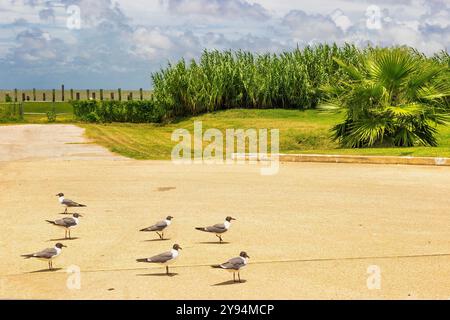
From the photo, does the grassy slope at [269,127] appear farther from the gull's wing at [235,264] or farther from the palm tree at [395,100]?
the gull's wing at [235,264]

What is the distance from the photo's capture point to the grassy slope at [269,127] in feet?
67.9

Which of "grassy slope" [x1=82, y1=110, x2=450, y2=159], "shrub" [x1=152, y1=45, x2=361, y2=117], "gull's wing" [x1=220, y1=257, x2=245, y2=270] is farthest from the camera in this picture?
"shrub" [x1=152, y1=45, x2=361, y2=117]

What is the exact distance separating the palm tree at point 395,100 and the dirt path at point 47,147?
23.9 feet

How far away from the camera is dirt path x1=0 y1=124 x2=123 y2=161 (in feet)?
70.3

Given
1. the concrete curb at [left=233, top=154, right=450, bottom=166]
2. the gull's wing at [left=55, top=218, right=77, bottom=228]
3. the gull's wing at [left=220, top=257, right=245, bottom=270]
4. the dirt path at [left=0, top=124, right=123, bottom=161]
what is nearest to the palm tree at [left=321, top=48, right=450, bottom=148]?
the concrete curb at [left=233, top=154, right=450, bottom=166]

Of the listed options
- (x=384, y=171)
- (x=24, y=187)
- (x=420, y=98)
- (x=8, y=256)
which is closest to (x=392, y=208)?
(x=384, y=171)

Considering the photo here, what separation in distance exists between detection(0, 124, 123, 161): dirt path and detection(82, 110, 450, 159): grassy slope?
2.28 feet

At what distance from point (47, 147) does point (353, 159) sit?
1098cm

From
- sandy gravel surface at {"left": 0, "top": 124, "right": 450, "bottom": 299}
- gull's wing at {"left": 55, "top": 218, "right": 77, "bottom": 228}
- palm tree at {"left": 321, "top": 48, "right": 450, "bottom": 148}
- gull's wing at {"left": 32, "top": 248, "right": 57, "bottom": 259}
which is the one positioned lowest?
sandy gravel surface at {"left": 0, "top": 124, "right": 450, "bottom": 299}

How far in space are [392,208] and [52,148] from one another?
15026 millimetres

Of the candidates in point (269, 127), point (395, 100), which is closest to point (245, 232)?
point (395, 100)

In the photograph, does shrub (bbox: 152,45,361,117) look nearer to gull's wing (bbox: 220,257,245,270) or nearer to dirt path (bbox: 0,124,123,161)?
dirt path (bbox: 0,124,123,161)

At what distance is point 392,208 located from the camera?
11.8 m

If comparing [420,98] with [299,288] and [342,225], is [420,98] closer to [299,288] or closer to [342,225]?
[342,225]
